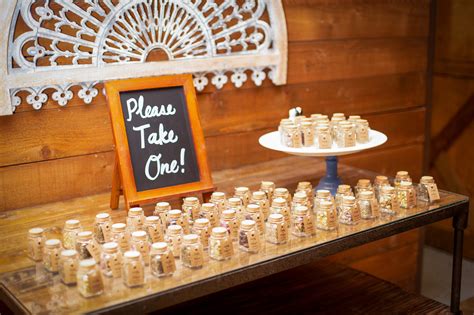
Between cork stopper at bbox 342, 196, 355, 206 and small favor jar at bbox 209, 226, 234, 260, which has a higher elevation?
cork stopper at bbox 342, 196, 355, 206

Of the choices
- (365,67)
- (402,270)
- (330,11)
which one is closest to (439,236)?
(402,270)

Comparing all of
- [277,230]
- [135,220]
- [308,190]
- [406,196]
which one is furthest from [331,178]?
[135,220]

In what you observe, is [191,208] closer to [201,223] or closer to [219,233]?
[201,223]

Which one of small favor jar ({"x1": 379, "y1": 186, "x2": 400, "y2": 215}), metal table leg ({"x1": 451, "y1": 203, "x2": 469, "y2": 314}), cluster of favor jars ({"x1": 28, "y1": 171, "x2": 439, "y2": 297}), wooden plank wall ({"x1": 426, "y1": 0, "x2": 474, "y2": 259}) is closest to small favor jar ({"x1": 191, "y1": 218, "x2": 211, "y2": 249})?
cluster of favor jars ({"x1": 28, "y1": 171, "x2": 439, "y2": 297})

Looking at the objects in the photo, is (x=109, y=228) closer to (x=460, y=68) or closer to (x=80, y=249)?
(x=80, y=249)

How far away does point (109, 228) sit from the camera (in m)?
1.71

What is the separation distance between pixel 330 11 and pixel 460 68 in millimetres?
1355

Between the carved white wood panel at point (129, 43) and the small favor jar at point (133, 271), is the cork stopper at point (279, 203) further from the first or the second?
the carved white wood panel at point (129, 43)

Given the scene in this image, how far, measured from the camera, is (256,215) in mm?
1765

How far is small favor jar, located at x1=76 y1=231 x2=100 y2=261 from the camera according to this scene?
1.58m

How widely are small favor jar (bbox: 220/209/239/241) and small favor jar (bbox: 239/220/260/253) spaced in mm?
59

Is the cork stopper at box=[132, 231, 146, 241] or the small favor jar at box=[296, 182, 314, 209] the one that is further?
the small favor jar at box=[296, 182, 314, 209]

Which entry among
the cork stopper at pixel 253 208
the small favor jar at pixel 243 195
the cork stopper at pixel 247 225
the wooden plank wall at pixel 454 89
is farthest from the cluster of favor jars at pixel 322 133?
the wooden plank wall at pixel 454 89

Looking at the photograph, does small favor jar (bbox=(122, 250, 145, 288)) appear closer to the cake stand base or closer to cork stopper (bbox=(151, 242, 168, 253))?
cork stopper (bbox=(151, 242, 168, 253))
